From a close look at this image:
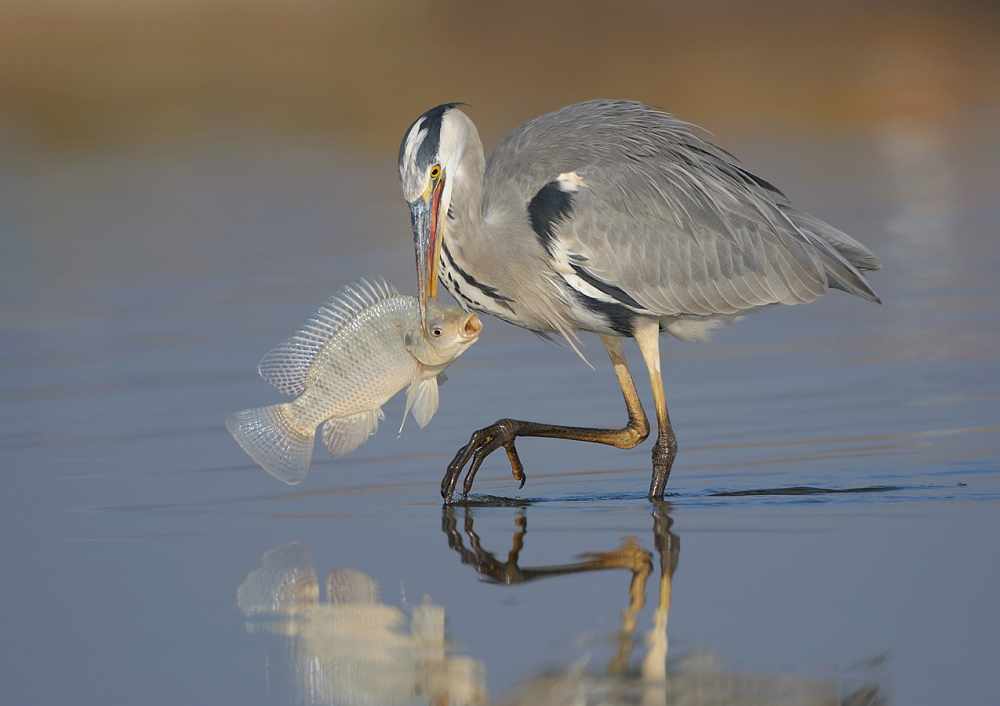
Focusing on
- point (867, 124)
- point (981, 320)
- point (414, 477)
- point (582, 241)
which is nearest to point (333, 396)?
point (414, 477)

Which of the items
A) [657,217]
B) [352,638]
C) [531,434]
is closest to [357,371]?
[531,434]

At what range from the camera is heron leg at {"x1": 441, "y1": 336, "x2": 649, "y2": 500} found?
26.7 ft

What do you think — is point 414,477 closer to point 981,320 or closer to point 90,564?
point 90,564

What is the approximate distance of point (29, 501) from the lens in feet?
27.1

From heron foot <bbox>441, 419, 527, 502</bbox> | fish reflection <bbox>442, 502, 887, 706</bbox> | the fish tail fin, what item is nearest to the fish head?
heron foot <bbox>441, 419, 527, 502</bbox>

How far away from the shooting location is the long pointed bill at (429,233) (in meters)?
8.27

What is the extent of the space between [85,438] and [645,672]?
4.63 metres

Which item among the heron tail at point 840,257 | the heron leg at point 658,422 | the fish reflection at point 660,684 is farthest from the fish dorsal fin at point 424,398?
the heron tail at point 840,257

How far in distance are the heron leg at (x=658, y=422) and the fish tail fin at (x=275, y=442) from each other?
1.48 m

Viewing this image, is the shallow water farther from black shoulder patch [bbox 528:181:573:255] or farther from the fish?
black shoulder patch [bbox 528:181:573:255]

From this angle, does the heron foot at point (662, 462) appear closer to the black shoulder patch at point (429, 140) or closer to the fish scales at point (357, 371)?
the fish scales at point (357, 371)

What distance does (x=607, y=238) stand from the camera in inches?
338

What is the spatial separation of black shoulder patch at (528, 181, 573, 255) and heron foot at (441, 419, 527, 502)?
831 millimetres

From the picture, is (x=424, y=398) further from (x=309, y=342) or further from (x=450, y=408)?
(x=450, y=408)
